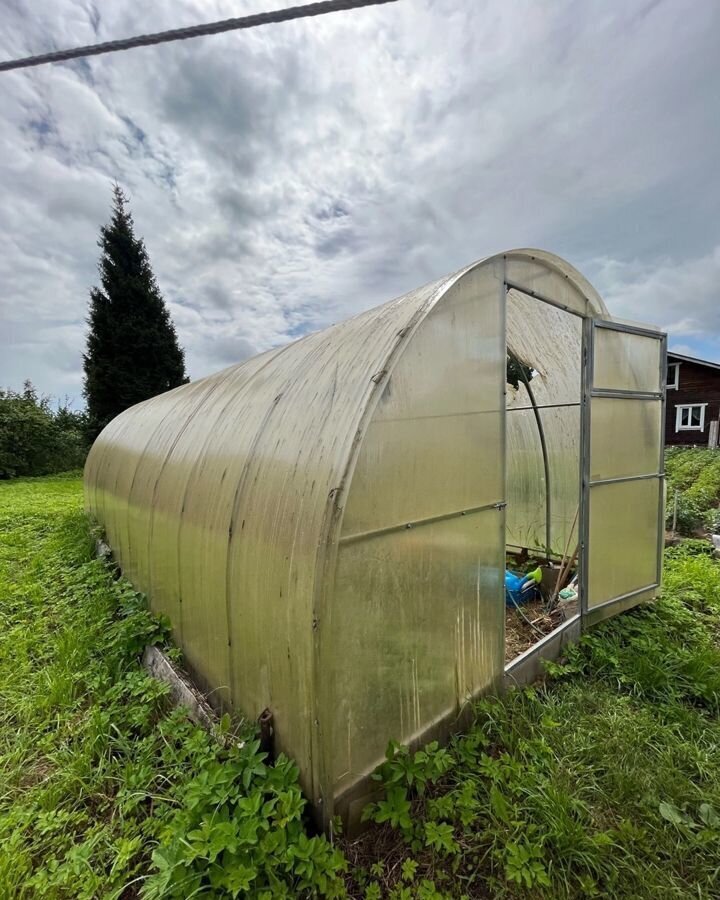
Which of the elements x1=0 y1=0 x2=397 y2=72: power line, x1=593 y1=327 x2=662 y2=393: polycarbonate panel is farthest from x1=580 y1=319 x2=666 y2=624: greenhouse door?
x1=0 y1=0 x2=397 y2=72: power line

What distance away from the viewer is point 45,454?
15352mm

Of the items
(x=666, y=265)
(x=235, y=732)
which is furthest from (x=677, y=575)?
(x=666, y=265)

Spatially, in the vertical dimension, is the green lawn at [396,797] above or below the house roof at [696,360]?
below

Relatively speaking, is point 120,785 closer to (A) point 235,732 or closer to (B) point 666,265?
(A) point 235,732

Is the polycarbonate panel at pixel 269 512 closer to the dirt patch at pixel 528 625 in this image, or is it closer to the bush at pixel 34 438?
the dirt patch at pixel 528 625

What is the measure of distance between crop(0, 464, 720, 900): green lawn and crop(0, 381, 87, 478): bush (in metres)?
15.4

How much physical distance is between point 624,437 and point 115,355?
62.1ft

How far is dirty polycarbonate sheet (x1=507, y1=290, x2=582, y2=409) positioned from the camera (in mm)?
3658

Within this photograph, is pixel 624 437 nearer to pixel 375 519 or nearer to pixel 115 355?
pixel 375 519

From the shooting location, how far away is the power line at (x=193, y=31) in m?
1.22

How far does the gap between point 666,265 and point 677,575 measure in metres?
10.6

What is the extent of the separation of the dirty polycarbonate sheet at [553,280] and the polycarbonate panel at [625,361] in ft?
0.81

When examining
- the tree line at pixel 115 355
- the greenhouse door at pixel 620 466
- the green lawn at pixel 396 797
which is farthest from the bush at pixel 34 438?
the greenhouse door at pixel 620 466

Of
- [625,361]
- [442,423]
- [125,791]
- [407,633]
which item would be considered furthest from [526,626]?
[125,791]
